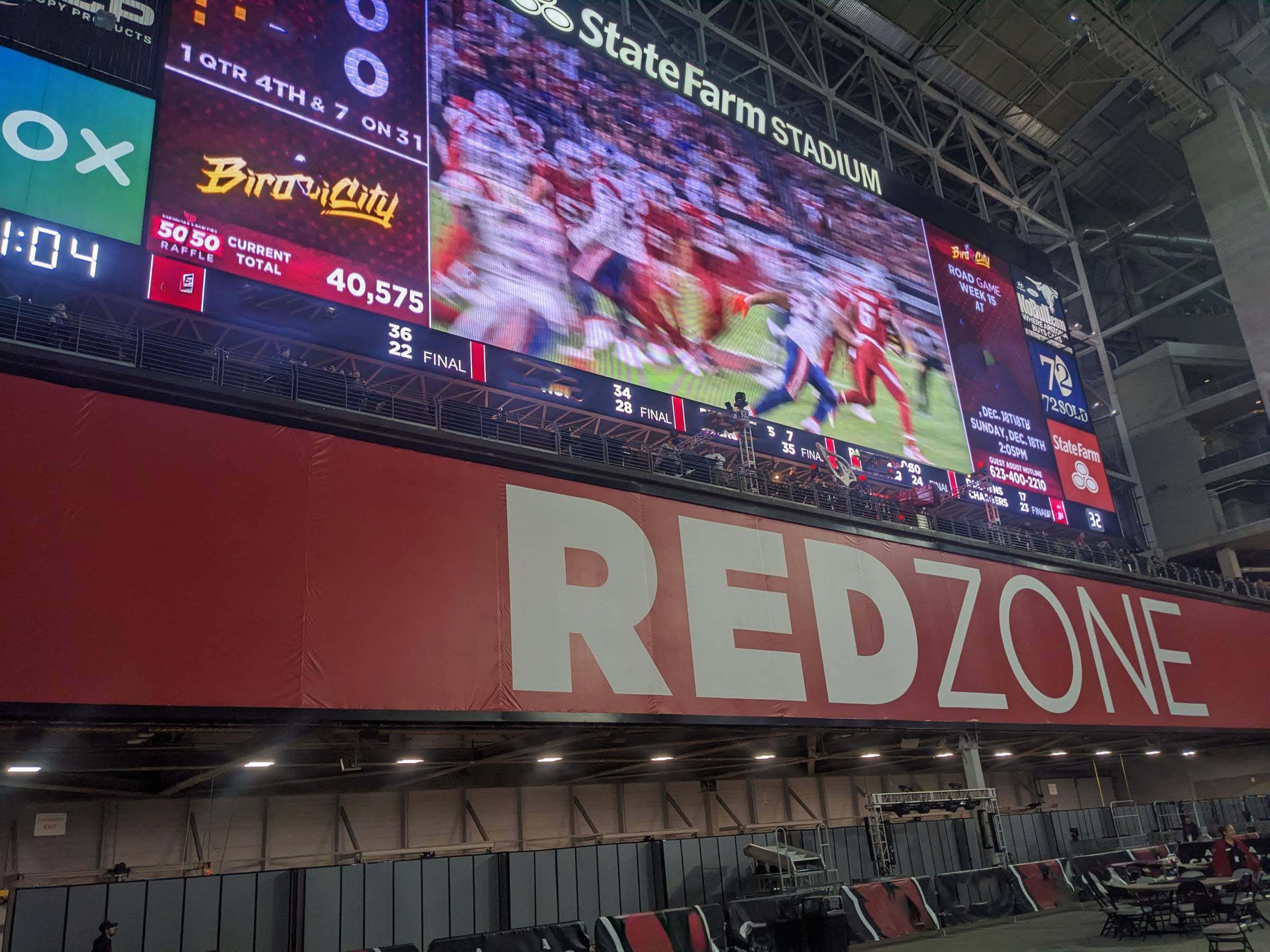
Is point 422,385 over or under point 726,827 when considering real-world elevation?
over

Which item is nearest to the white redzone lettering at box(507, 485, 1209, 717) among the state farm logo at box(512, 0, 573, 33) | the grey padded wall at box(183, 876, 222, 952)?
the grey padded wall at box(183, 876, 222, 952)

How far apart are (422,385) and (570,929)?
911 cm

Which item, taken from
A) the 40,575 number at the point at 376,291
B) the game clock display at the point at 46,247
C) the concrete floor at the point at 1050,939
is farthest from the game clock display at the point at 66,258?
the concrete floor at the point at 1050,939

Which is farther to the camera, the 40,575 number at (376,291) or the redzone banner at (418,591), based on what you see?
the 40,575 number at (376,291)

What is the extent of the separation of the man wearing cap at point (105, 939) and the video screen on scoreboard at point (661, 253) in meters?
10.5

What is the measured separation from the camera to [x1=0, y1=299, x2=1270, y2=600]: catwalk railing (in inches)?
468

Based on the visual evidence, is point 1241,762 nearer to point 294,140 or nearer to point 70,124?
point 294,140

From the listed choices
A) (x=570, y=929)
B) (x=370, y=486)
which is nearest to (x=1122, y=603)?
(x=570, y=929)

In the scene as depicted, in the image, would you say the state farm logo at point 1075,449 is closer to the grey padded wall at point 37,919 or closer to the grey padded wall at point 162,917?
the grey padded wall at point 162,917

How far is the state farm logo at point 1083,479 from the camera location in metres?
30.2


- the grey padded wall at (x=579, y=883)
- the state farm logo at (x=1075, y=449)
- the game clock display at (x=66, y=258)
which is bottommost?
the grey padded wall at (x=579, y=883)

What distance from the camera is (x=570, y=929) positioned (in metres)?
12.6

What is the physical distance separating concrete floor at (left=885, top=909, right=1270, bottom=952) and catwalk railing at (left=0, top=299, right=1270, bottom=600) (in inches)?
281

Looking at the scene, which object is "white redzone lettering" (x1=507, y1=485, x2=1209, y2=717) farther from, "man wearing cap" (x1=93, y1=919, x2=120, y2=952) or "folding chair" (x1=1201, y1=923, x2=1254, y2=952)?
"folding chair" (x1=1201, y1=923, x2=1254, y2=952)
